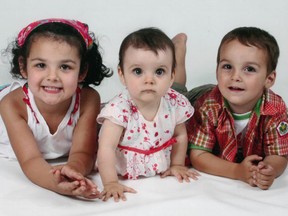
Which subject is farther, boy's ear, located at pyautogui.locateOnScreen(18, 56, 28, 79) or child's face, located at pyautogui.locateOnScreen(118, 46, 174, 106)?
boy's ear, located at pyautogui.locateOnScreen(18, 56, 28, 79)

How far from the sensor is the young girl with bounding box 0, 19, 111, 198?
1.67m

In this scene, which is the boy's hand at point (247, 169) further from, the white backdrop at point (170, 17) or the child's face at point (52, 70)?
the white backdrop at point (170, 17)

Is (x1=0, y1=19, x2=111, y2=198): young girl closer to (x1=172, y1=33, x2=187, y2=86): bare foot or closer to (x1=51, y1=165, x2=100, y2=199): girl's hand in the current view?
(x1=51, y1=165, x2=100, y2=199): girl's hand

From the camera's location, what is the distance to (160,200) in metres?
1.55

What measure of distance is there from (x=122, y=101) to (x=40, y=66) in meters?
0.26

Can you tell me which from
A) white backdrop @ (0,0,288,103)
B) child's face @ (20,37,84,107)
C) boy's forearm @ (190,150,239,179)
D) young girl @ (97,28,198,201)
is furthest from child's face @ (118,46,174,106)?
white backdrop @ (0,0,288,103)

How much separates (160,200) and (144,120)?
247 mm

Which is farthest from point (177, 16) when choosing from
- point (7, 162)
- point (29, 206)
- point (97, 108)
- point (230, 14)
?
point (29, 206)

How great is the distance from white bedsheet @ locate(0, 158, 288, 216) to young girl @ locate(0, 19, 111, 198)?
0.04m

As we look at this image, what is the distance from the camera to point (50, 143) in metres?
1.83

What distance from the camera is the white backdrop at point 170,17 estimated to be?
274 cm

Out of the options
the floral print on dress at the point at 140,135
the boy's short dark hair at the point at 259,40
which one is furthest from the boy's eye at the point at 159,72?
the boy's short dark hair at the point at 259,40

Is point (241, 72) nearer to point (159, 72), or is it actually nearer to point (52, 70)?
point (159, 72)

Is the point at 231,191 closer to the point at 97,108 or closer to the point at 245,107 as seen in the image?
the point at 245,107
